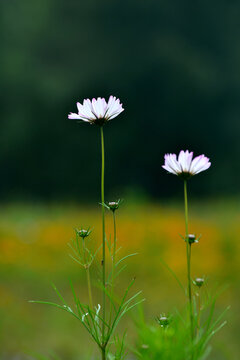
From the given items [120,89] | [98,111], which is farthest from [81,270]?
[120,89]

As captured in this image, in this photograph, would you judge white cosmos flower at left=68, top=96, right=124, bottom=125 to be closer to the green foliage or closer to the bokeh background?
the green foliage

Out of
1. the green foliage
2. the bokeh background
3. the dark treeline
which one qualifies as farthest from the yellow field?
the dark treeline

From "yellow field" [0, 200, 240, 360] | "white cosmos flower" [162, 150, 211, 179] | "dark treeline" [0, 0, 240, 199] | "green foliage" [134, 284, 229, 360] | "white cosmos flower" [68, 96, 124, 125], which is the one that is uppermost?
"dark treeline" [0, 0, 240, 199]

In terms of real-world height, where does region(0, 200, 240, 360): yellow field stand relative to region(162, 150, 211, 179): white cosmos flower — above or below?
below

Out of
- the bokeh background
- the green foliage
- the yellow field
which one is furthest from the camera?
the bokeh background

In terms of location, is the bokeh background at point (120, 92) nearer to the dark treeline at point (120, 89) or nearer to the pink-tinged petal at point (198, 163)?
the dark treeline at point (120, 89)

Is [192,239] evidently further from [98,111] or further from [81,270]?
[81,270]
